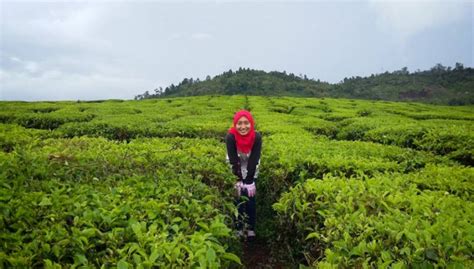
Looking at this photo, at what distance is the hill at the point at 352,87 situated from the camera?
6775 centimetres

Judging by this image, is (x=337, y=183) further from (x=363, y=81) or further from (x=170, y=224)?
(x=363, y=81)

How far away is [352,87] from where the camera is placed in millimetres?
78562

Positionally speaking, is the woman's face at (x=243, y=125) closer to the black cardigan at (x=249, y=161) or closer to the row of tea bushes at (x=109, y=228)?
the black cardigan at (x=249, y=161)

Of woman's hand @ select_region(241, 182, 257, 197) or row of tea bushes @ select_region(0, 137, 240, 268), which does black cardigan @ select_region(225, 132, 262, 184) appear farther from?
row of tea bushes @ select_region(0, 137, 240, 268)

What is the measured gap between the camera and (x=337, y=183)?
4.65 meters

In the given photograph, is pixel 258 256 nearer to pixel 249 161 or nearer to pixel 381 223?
pixel 249 161

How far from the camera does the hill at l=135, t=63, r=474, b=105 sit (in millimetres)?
67750

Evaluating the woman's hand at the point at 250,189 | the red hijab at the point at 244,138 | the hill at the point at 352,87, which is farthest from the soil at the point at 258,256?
the hill at the point at 352,87

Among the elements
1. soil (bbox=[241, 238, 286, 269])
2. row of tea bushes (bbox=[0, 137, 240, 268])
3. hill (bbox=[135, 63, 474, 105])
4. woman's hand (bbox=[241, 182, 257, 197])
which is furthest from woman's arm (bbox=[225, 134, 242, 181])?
hill (bbox=[135, 63, 474, 105])

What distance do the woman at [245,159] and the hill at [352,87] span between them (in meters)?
57.6

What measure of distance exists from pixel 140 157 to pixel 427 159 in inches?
199

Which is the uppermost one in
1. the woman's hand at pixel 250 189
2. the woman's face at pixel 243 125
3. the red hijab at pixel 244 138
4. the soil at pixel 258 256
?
the woman's face at pixel 243 125

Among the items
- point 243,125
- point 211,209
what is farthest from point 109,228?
point 243,125

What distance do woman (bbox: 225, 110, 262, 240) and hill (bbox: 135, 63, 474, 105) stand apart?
2268 inches
